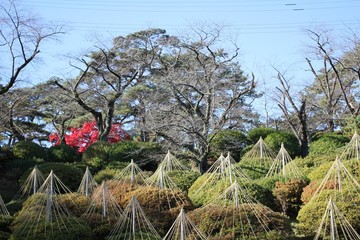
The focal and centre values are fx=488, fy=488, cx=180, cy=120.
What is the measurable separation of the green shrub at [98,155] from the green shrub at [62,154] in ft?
4.67

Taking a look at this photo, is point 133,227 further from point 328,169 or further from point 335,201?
point 328,169

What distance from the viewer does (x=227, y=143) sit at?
1909cm

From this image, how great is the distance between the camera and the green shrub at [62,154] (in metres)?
18.2

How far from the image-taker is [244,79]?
26.2 meters

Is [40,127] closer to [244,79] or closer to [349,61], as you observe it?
[244,79]

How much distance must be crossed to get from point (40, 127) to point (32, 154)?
10.1 m

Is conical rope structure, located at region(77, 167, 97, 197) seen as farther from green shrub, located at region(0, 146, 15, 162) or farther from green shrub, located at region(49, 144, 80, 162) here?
green shrub, located at region(0, 146, 15, 162)

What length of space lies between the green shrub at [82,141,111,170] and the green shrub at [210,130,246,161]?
3.96 meters

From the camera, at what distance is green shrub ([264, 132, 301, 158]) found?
699 inches

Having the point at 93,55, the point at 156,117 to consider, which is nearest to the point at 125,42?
the point at 93,55

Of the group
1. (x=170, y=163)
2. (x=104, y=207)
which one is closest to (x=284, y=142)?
(x=170, y=163)

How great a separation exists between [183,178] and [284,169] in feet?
8.81

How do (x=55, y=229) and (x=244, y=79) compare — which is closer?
(x=55, y=229)

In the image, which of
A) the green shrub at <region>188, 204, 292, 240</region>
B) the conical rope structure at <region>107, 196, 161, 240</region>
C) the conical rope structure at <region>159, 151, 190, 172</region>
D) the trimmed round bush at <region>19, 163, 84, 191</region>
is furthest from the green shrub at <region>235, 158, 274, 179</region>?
the conical rope structure at <region>107, 196, 161, 240</region>
